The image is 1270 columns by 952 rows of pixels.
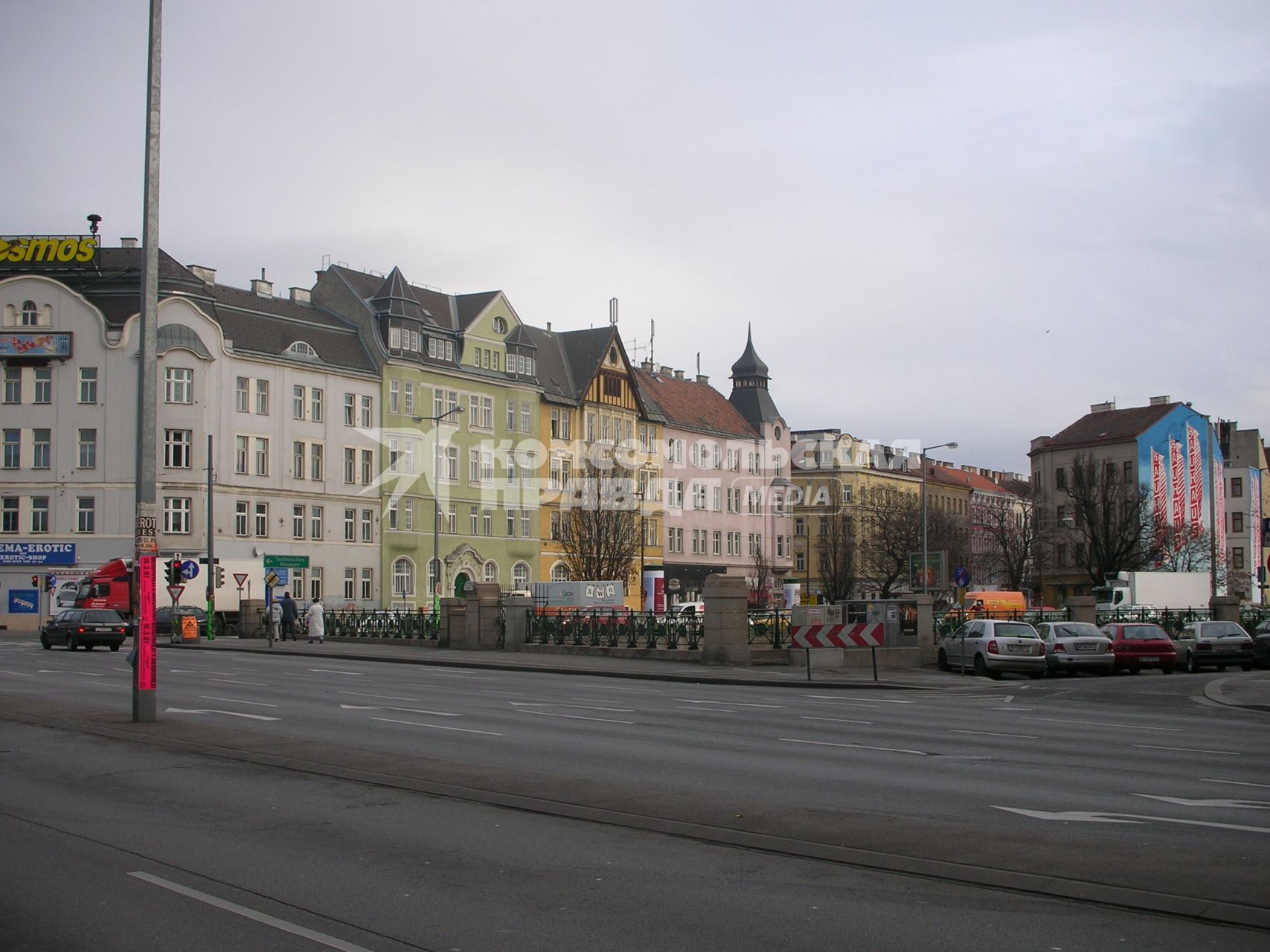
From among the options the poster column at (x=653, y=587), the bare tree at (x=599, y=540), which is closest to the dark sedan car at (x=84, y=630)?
the bare tree at (x=599, y=540)

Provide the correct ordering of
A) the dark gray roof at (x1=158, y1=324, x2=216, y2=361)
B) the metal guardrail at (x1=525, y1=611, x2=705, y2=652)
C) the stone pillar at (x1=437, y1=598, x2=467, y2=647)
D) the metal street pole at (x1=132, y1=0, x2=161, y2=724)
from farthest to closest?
the dark gray roof at (x1=158, y1=324, x2=216, y2=361) < the stone pillar at (x1=437, y1=598, x2=467, y2=647) < the metal guardrail at (x1=525, y1=611, x2=705, y2=652) < the metal street pole at (x1=132, y1=0, x2=161, y2=724)

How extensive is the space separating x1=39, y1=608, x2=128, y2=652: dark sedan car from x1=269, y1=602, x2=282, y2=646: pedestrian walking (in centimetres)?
486

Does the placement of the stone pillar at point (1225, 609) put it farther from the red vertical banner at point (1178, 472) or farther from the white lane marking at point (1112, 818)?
the red vertical banner at point (1178, 472)

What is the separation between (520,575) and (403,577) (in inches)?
370

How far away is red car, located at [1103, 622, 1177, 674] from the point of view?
120 ft

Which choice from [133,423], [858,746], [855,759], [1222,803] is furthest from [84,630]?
[1222,803]

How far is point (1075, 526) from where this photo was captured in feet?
262

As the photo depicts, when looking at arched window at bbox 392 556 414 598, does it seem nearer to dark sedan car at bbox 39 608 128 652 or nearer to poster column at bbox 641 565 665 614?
poster column at bbox 641 565 665 614

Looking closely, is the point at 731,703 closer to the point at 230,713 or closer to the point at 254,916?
the point at 230,713

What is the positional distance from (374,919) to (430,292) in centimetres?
7643

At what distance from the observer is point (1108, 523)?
74875 mm

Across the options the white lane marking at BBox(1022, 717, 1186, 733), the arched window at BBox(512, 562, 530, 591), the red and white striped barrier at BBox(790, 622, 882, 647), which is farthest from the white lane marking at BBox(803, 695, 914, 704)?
the arched window at BBox(512, 562, 530, 591)

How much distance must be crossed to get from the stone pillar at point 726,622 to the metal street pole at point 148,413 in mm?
20078

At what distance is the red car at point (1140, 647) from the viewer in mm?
36500
